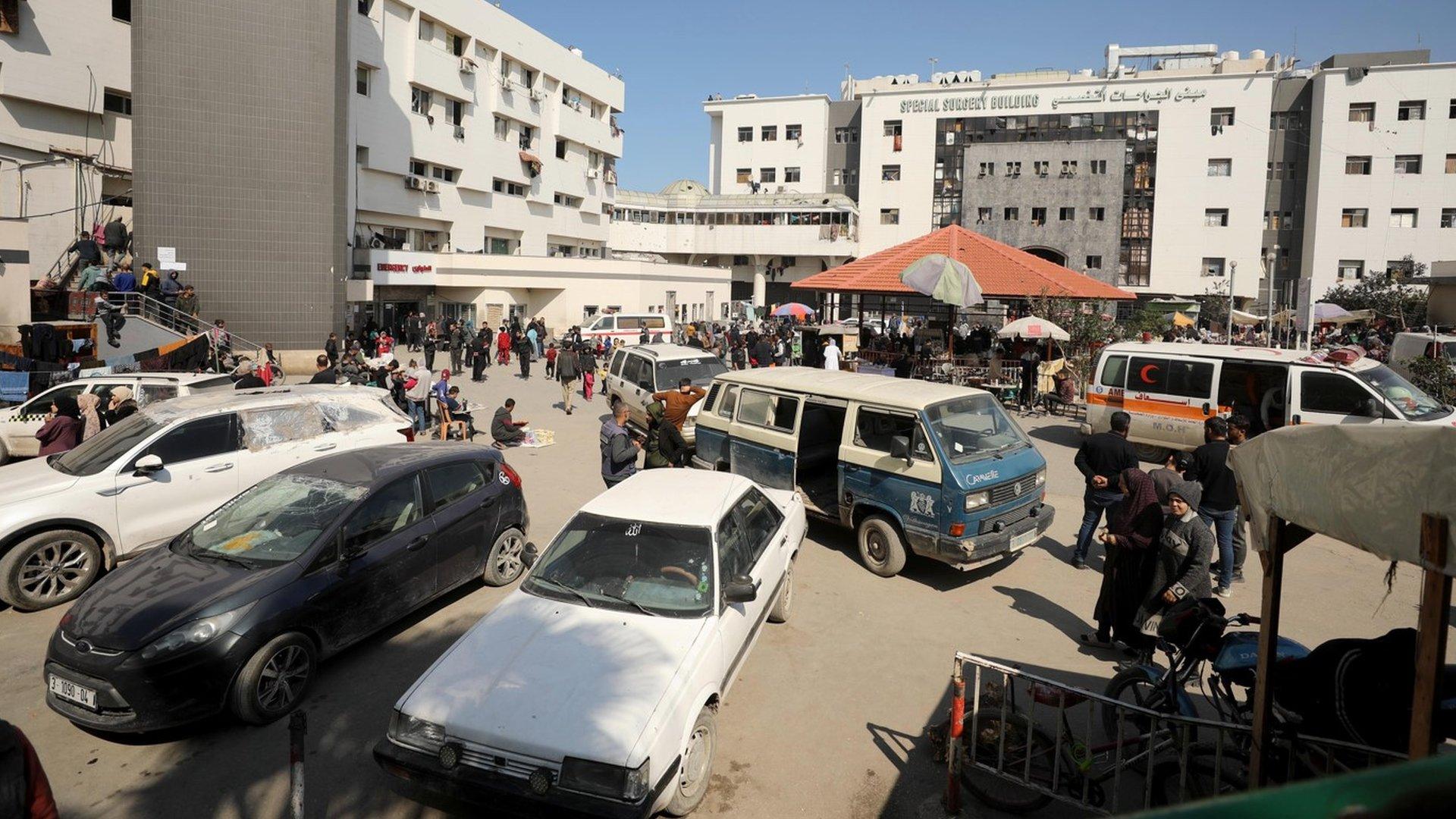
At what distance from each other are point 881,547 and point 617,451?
10.2ft

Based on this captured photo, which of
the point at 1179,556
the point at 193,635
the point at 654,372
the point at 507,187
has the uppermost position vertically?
the point at 507,187

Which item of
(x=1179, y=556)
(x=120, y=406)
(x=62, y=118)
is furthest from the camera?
(x=62, y=118)

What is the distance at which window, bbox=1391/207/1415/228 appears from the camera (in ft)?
159

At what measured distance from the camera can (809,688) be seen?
603 centimetres

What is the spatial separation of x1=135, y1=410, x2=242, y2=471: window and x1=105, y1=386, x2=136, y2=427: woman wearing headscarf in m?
3.00

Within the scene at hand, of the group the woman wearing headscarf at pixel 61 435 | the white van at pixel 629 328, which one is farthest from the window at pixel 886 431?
the white van at pixel 629 328

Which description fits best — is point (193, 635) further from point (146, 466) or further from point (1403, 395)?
point (1403, 395)

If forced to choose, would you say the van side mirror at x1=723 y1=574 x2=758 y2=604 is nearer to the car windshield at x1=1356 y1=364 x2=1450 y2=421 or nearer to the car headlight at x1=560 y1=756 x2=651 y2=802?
the car headlight at x1=560 y1=756 x2=651 y2=802

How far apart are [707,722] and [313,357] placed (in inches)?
997

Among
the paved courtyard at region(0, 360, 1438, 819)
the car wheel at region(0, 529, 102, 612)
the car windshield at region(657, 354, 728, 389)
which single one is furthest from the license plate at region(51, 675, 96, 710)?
the car windshield at region(657, 354, 728, 389)

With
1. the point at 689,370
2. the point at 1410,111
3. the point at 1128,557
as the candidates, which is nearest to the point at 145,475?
the point at 1128,557

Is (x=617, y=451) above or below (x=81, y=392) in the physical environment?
below

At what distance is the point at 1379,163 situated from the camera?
49.0 metres

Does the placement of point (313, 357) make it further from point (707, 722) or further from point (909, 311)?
point (707, 722)
